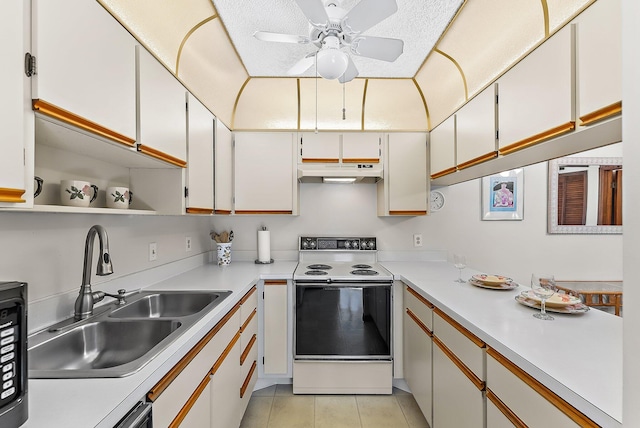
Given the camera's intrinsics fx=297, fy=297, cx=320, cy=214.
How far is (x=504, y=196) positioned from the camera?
2.89 m

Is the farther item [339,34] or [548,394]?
[339,34]

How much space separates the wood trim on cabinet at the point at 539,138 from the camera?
1.23m

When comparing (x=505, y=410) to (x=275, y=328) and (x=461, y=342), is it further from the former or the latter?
(x=275, y=328)

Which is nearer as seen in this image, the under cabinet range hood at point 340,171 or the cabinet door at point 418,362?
the cabinet door at point 418,362

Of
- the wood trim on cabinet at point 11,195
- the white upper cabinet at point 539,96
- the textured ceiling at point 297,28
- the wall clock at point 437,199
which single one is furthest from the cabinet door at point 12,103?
the wall clock at point 437,199

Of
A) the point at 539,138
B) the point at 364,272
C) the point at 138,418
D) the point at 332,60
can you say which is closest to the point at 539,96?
the point at 539,138

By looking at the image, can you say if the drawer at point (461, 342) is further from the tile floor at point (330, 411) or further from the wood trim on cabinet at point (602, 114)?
the wood trim on cabinet at point (602, 114)

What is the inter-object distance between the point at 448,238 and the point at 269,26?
8.03ft

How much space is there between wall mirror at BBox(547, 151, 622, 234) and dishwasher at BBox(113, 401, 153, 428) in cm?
335

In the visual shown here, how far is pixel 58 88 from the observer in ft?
2.97

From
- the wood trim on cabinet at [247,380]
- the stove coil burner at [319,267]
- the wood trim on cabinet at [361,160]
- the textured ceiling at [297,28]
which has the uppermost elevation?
the textured ceiling at [297,28]

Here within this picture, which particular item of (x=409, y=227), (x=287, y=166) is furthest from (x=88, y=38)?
(x=409, y=227)

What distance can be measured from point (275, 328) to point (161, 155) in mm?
1572

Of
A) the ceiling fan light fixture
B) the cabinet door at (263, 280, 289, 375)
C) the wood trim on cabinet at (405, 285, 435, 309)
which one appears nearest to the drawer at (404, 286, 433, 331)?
the wood trim on cabinet at (405, 285, 435, 309)
